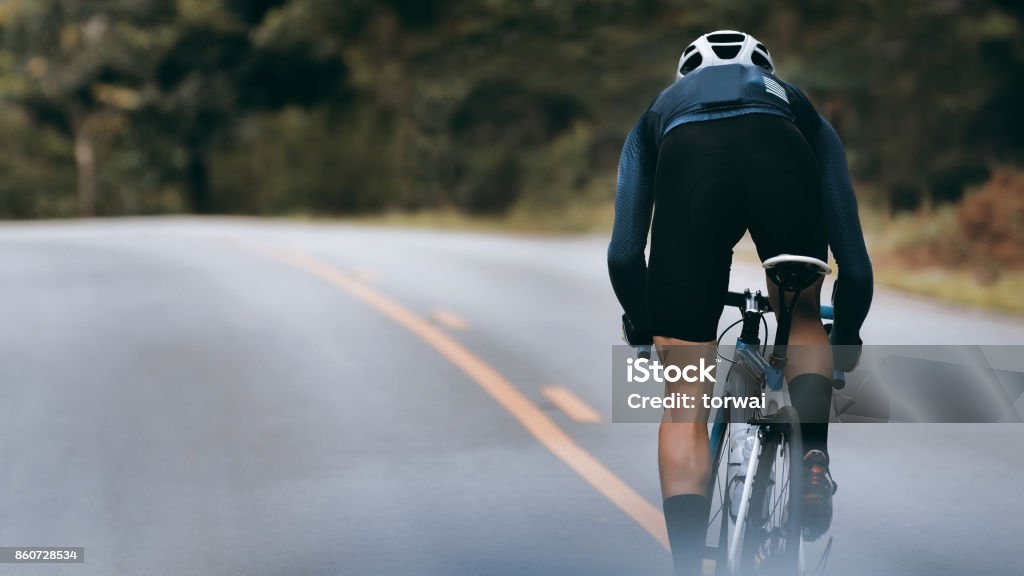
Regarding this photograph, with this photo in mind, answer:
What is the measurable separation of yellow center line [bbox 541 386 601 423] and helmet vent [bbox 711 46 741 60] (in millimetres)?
4449

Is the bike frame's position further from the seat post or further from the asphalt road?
the asphalt road

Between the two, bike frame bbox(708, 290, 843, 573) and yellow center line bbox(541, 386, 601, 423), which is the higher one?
bike frame bbox(708, 290, 843, 573)

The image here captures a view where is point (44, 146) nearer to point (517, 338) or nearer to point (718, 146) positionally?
point (517, 338)

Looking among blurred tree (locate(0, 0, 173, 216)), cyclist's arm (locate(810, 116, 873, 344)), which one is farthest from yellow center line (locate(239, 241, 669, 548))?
blurred tree (locate(0, 0, 173, 216))

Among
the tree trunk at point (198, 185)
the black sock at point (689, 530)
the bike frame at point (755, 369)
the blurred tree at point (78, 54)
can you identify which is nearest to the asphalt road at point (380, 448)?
the black sock at point (689, 530)

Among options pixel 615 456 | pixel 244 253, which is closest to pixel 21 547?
pixel 615 456

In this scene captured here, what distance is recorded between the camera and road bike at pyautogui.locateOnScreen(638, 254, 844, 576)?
4.27 meters

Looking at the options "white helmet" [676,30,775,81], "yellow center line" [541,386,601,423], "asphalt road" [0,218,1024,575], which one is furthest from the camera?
"yellow center line" [541,386,601,423]

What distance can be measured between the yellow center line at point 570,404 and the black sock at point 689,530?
4.26 metres

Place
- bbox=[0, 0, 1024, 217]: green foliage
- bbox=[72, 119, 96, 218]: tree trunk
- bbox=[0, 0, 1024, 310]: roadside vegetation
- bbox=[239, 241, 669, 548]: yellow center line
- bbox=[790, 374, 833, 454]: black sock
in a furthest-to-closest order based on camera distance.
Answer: bbox=[72, 119, 96, 218]: tree trunk, bbox=[0, 0, 1024, 217]: green foliage, bbox=[0, 0, 1024, 310]: roadside vegetation, bbox=[239, 241, 669, 548]: yellow center line, bbox=[790, 374, 833, 454]: black sock

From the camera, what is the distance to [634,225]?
Answer: 4.38 m

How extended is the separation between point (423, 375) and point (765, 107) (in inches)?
253

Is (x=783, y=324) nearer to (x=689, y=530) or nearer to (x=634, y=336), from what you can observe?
(x=634, y=336)

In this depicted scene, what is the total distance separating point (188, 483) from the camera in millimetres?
7152
